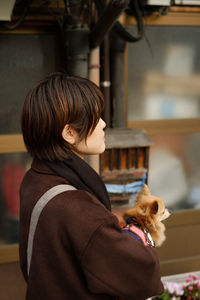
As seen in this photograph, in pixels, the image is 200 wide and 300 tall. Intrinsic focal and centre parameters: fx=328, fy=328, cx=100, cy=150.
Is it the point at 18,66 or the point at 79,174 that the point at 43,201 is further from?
the point at 18,66

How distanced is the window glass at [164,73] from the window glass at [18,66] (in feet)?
3.55

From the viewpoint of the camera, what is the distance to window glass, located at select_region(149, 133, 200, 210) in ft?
15.2

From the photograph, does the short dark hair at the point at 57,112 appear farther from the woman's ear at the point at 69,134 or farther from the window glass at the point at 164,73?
the window glass at the point at 164,73

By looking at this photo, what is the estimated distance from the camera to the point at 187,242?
4.84 m

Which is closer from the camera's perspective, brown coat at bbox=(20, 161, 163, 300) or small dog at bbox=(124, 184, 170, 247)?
brown coat at bbox=(20, 161, 163, 300)

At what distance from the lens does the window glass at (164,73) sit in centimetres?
427

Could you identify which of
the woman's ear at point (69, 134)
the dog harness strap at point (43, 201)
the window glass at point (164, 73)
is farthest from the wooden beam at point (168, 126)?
the dog harness strap at point (43, 201)

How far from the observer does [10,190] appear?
4.23 metres

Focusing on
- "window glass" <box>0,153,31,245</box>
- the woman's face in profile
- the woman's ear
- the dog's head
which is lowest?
"window glass" <box>0,153,31,245</box>

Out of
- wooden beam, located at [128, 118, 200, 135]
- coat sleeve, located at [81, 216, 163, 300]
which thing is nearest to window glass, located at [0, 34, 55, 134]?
wooden beam, located at [128, 118, 200, 135]

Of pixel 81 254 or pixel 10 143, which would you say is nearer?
pixel 81 254

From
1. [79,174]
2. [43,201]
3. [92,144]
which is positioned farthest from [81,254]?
[92,144]

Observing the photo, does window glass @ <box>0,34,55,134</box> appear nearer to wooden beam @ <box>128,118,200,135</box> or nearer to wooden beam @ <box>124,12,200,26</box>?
wooden beam @ <box>124,12,200,26</box>

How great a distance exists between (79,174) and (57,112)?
0.36m
